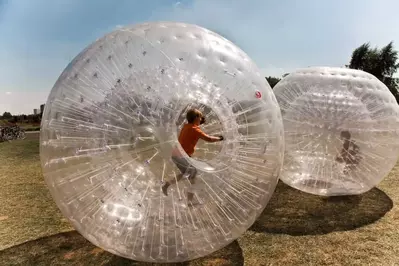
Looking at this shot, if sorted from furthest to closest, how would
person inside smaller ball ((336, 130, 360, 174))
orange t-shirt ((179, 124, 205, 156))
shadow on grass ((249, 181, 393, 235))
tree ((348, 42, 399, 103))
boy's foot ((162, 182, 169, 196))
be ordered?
tree ((348, 42, 399, 103)) < person inside smaller ball ((336, 130, 360, 174)) < shadow on grass ((249, 181, 393, 235)) < orange t-shirt ((179, 124, 205, 156)) < boy's foot ((162, 182, 169, 196))

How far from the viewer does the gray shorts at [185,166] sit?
8.80 ft

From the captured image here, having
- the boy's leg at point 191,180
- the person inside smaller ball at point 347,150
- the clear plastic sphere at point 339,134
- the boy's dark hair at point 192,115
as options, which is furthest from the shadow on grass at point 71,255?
the person inside smaller ball at point 347,150

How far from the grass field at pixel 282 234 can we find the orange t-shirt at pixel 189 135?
1171mm

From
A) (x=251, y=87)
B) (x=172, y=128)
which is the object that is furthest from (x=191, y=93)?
(x=251, y=87)

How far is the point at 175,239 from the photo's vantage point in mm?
2705

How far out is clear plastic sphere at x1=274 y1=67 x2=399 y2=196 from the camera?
4453 millimetres

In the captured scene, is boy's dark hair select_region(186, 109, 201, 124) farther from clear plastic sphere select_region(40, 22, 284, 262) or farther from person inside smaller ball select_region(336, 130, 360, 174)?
person inside smaller ball select_region(336, 130, 360, 174)

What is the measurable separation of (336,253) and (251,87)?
1890 millimetres

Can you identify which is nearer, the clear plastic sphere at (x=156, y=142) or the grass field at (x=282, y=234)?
the clear plastic sphere at (x=156, y=142)

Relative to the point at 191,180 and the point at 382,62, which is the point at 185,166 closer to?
the point at 191,180

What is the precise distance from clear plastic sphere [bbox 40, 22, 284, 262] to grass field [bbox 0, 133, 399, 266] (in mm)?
770

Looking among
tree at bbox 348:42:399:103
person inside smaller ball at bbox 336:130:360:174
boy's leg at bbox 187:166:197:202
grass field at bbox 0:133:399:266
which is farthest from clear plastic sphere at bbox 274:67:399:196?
tree at bbox 348:42:399:103

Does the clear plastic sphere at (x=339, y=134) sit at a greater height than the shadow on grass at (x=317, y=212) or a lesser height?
greater

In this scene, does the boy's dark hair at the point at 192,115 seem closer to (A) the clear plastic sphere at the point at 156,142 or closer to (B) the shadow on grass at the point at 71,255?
(A) the clear plastic sphere at the point at 156,142
